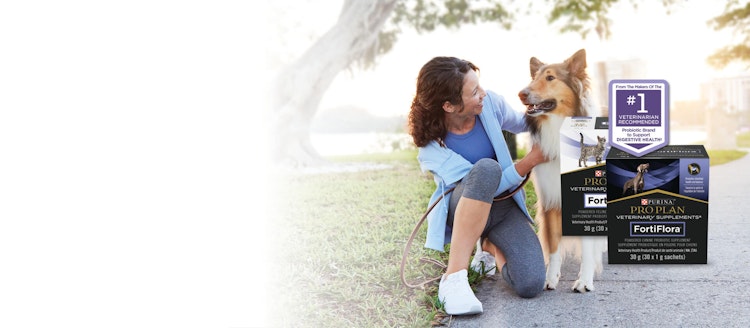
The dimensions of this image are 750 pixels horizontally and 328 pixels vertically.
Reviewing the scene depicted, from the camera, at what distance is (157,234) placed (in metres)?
4.11

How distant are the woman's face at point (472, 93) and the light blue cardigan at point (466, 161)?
0.06m

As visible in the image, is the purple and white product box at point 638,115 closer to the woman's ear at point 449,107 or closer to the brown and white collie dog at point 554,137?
the brown and white collie dog at point 554,137

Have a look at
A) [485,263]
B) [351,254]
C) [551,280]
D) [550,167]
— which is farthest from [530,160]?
[351,254]

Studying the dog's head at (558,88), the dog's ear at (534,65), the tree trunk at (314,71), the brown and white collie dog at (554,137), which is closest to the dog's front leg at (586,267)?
the brown and white collie dog at (554,137)

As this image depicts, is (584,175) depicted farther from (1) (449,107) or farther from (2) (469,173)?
(1) (449,107)

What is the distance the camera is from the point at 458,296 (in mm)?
2117

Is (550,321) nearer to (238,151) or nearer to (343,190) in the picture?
(343,190)

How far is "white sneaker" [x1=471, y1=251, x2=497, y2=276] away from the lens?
253 centimetres

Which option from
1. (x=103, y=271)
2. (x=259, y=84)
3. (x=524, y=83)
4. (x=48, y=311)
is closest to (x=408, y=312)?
(x=524, y=83)

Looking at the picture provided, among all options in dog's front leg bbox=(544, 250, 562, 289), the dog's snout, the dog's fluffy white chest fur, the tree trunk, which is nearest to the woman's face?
the dog's snout

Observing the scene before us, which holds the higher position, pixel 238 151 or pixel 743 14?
pixel 743 14

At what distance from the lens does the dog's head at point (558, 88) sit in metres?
2.14

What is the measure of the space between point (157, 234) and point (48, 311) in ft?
4.32

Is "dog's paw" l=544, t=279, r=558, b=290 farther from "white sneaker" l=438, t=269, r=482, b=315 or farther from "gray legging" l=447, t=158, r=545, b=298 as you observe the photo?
"white sneaker" l=438, t=269, r=482, b=315
